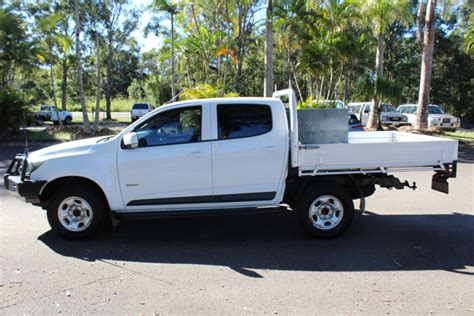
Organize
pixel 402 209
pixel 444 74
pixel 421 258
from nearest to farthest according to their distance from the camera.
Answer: pixel 421 258 → pixel 402 209 → pixel 444 74

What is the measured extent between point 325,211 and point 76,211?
Result: 3385 mm

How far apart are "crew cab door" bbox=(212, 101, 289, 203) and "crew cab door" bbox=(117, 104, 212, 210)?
0.15 metres

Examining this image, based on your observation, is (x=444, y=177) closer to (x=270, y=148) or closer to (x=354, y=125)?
(x=270, y=148)

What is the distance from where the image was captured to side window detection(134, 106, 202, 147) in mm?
5410

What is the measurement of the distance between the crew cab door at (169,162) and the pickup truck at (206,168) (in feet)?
0.04

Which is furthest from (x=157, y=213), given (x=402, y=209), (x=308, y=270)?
(x=402, y=209)

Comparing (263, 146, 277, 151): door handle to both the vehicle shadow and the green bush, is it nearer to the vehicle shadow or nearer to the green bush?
the vehicle shadow

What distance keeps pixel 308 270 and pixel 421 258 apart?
149 cm

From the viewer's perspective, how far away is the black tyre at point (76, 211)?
535 centimetres

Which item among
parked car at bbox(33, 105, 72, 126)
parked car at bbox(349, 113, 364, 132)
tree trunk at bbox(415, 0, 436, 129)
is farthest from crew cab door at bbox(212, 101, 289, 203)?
parked car at bbox(33, 105, 72, 126)

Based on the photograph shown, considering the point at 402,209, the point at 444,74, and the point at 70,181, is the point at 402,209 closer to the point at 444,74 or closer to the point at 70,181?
the point at 70,181

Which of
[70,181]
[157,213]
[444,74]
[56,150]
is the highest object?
[444,74]

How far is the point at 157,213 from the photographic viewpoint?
5.37m

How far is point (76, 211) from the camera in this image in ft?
17.8
